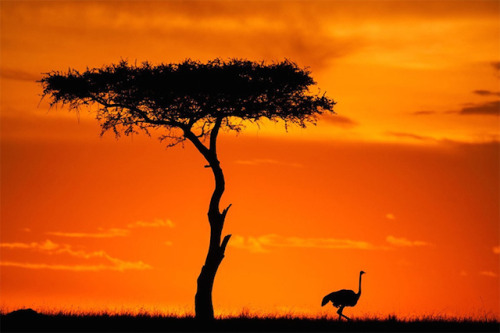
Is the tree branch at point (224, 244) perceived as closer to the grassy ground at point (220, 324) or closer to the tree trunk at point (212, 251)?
the tree trunk at point (212, 251)

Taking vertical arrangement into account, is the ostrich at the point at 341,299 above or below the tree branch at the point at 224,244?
below

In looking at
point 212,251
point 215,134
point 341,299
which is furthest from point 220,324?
point 215,134

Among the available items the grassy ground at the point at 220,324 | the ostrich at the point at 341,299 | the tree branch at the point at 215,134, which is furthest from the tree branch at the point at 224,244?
the ostrich at the point at 341,299

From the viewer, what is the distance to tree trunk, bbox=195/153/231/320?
3144 centimetres

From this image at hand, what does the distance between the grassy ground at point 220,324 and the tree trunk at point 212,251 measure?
804mm

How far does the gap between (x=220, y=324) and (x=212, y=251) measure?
3.29 metres

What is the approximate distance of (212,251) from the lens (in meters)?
31.8

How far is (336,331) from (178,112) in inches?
462

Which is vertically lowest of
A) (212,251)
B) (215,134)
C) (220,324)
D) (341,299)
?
(220,324)

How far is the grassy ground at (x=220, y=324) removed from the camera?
27734 mm

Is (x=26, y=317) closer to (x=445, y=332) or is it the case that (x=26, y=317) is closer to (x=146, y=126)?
(x=146, y=126)

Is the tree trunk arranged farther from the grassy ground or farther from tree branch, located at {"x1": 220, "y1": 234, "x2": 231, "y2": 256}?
the grassy ground

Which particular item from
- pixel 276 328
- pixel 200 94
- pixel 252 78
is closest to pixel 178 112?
pixel 200 94

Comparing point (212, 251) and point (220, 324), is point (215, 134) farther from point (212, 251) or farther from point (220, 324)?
point (220, 324)
